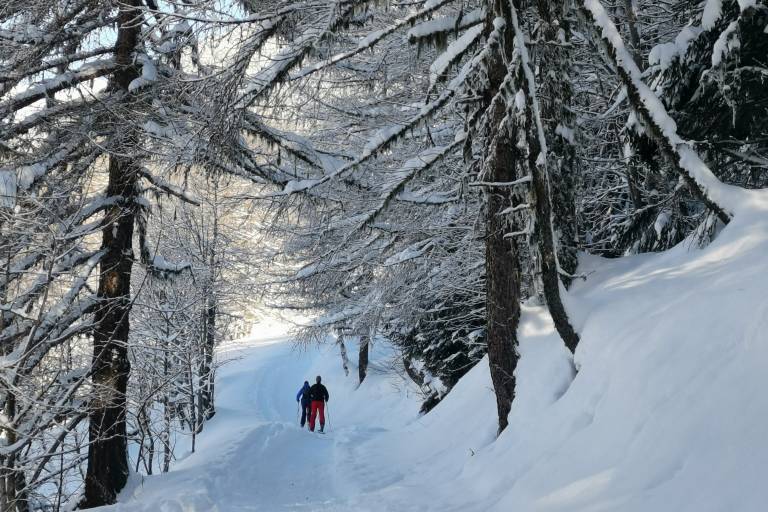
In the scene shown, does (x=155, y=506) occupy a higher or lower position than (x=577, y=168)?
lower

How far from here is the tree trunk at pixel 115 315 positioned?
8.19 meters

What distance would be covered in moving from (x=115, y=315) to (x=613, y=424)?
22.1 feet

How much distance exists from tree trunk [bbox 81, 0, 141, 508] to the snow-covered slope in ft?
1.45

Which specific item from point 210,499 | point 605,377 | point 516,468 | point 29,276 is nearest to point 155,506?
point 210,499

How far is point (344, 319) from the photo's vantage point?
17.6 metres

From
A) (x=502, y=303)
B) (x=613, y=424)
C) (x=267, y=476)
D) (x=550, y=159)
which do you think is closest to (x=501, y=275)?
(x=502, y=303)

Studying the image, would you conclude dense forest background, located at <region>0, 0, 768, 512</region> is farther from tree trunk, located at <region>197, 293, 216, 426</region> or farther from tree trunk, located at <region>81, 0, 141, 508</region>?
tree trunk, located at <region>197, 293, 216, 426</region>

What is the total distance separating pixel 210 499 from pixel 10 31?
6.44 metres

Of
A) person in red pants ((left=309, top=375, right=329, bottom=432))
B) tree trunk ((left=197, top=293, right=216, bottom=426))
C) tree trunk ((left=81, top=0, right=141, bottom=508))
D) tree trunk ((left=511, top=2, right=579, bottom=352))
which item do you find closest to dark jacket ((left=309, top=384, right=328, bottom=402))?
person in red pants ((left=309, top=375, right=329, bottom=432))

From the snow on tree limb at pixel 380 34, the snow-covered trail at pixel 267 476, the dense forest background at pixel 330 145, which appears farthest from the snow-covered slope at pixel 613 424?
the snow on tree limb at pixel 380 34

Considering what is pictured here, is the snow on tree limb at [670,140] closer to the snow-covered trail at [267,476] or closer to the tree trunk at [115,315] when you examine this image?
the snow-covered trail at [267,476]

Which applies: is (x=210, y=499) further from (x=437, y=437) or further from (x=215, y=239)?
(x=215, y=239)

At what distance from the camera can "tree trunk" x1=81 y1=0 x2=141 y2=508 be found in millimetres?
8188

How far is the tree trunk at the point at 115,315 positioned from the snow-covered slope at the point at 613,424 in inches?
17.4
